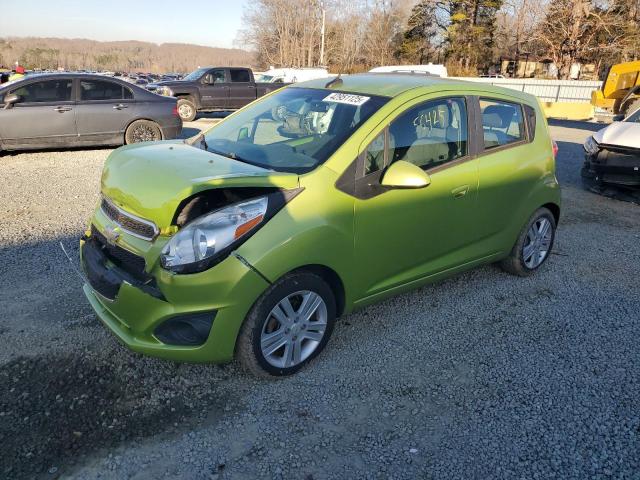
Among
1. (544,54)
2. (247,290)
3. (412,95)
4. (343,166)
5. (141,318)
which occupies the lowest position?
(141,318)

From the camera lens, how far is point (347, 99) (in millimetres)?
3455

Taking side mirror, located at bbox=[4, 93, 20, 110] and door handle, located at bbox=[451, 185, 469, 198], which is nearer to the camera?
door handle, located at bbox=[451, 185, 469, 198]

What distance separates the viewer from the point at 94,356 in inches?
123

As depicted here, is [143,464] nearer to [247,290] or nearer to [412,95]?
[247,290]

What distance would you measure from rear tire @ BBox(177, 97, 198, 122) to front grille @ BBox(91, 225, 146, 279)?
1424 centimetres

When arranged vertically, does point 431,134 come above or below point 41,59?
below

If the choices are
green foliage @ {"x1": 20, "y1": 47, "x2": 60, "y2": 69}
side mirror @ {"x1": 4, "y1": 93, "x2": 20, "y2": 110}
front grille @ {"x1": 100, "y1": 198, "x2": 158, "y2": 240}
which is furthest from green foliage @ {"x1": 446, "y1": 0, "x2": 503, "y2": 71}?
green foliage @ {"x1": 20, "y1": 47, "x2": 60, "y2": 69}

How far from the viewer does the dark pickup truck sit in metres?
16.3

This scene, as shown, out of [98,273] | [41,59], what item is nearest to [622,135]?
[98,273]

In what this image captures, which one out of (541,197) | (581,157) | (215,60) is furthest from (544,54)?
(215,60)

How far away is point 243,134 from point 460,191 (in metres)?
1.69

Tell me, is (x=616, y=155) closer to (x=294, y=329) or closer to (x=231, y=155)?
(x=231, y=155)

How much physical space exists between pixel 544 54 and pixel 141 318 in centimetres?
4796

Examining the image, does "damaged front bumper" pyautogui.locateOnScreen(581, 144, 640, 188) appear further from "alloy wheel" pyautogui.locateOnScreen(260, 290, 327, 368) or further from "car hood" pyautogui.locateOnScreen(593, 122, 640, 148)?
"alloy wheel" pyautogui.locateOnScreen(260, 290, 327, 368)
